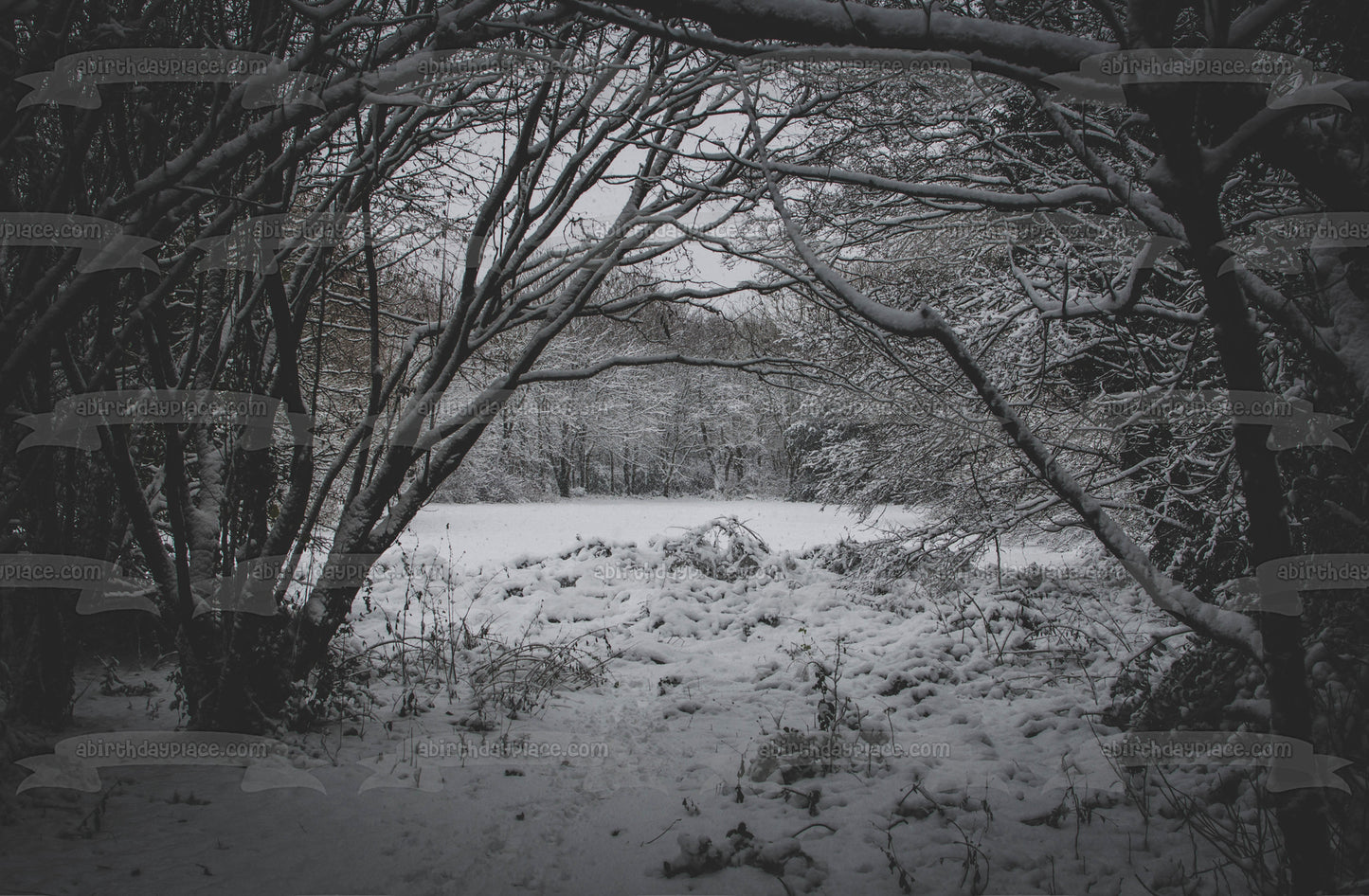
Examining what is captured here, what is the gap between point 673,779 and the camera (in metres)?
3.50

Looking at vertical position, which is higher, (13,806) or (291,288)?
(291,288)

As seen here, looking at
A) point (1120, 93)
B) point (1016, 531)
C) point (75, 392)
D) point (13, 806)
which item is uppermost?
point (1120, 93)

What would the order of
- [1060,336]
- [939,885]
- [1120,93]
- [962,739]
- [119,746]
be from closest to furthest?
1. [1120,93]
2. [939,885]
3. [119,746]
4. [962,739]
5. [1060,336]

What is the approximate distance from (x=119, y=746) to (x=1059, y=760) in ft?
16.1

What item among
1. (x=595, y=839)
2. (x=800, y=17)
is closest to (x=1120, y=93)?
(x=800, y=17)

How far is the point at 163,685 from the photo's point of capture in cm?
454

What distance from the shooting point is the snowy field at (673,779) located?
2.51m

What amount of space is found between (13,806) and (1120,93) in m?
4.62

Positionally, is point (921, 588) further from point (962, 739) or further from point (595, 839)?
point (595, 839)

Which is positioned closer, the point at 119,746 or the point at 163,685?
the point at 119,746

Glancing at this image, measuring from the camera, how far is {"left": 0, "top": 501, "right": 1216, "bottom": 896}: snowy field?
8.25 ft

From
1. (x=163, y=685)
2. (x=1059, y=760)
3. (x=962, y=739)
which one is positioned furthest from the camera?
(x=163, y=685)

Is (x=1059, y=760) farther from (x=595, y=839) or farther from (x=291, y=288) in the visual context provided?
(x=291, y=288)

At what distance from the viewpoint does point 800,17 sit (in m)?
1.70
